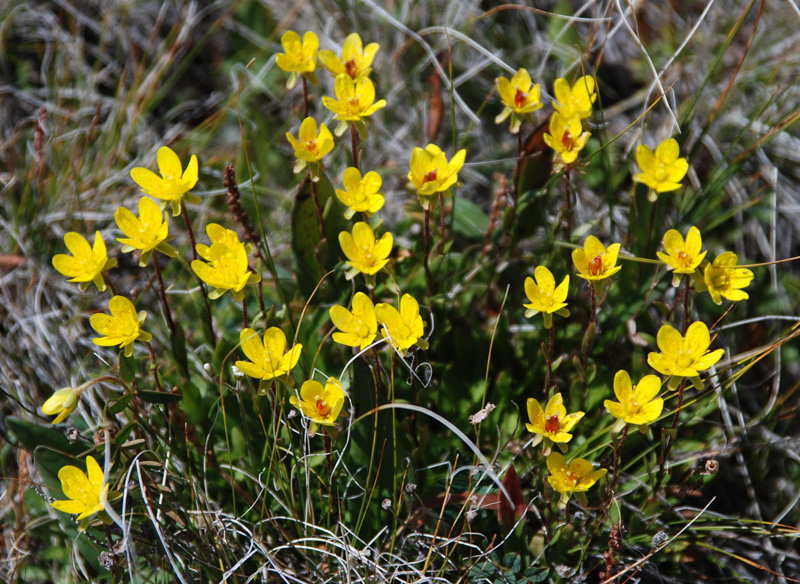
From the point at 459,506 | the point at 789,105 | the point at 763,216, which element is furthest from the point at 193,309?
the point at 789,105

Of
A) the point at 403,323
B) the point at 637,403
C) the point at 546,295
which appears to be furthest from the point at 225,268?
the point at 637,403

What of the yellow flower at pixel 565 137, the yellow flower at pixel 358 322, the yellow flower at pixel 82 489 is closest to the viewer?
the yellow flower at pixel 82 489

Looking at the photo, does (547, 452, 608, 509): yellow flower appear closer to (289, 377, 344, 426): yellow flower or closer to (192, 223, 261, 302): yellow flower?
(289, 377, 344, 426): yellow flower

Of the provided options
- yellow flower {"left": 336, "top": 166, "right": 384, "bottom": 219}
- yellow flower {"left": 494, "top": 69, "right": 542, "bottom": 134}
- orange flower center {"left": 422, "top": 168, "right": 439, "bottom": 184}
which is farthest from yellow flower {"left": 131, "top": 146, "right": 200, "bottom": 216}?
yellow flower {"left": 494, "top": 69, "right": 542, "bottom": 134}

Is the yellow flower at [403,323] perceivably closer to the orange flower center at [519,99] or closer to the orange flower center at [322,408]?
the orange flower center at [322,408]

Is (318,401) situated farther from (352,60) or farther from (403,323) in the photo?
(352,60)

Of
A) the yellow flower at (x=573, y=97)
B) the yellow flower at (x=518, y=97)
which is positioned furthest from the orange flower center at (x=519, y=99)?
the yellow flower at (x=573, y=97)
